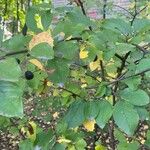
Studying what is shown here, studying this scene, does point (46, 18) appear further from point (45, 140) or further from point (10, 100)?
point (10, 100)

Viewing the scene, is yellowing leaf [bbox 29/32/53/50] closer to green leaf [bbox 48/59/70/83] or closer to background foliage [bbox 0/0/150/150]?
background foliage [bbox 0/0/150/150]

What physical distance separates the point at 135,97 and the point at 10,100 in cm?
45

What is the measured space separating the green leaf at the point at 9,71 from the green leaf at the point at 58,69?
1.19ft

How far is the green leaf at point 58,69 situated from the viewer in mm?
979

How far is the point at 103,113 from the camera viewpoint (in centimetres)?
92

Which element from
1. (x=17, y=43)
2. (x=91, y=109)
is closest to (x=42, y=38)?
(x=17, y=43)

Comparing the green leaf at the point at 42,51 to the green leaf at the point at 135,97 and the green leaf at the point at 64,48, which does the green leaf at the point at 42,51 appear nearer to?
the green leaf at the point at 64,48

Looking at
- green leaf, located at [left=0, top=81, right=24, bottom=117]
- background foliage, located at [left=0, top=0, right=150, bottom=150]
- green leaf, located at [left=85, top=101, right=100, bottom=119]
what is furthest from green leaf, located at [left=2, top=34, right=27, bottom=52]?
green leaf, located at [left=0, top=81, right=24, bottom=117]

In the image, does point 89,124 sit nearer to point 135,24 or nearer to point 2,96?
point 135,24

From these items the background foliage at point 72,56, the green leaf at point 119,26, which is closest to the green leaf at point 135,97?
the background foliage at point 72,56

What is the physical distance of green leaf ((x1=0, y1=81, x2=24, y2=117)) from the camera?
547 millimetres

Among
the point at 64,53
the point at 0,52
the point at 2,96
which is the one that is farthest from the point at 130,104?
the point at 2,96

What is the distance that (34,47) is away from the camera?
2.55 ft

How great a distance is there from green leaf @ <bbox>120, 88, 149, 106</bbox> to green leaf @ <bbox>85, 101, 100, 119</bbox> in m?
0.07
